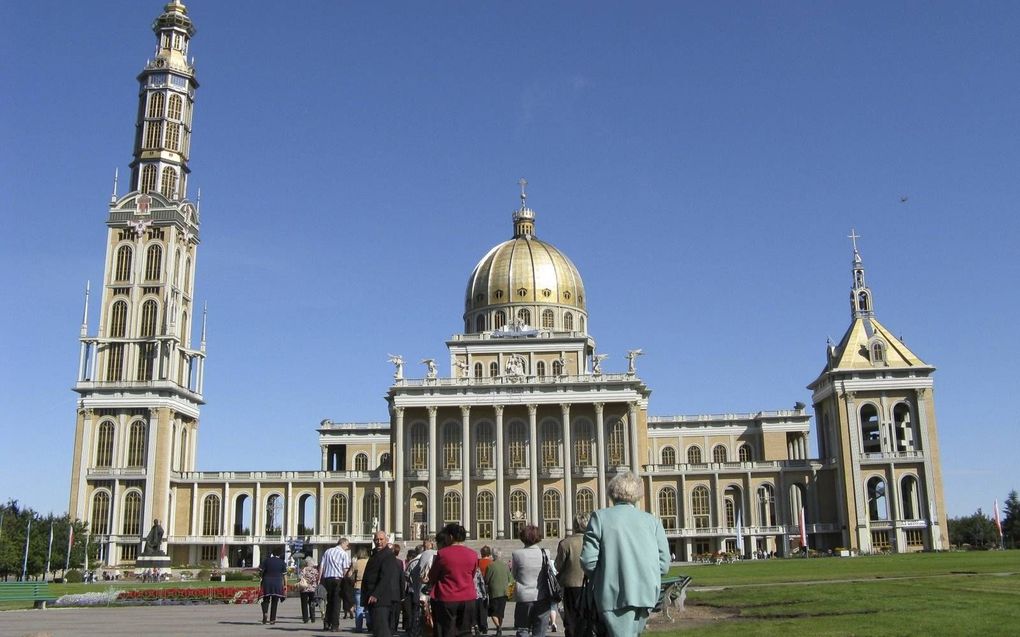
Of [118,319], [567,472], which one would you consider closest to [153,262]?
[118,319]

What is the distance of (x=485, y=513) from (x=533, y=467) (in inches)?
228

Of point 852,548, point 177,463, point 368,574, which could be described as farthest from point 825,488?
point 368,574

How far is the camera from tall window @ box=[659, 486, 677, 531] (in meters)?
89.9

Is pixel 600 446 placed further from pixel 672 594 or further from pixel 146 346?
pixel 672 594

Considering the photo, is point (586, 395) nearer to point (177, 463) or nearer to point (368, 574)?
point (177, 463)

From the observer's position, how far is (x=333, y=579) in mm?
23406

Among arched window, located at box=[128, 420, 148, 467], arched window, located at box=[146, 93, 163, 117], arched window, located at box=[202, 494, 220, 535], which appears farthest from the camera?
arched window, located at box=[146, 93, 163, 117]

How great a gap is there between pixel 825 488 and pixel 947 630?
74.2m

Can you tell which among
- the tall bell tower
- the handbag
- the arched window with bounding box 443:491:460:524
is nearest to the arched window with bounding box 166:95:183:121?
the tall bell tower

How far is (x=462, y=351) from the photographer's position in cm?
9719

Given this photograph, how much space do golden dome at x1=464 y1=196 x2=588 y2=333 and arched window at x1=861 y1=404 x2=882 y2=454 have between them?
28385mm

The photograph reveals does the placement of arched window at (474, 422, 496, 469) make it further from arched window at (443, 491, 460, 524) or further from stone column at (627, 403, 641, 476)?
stone column at (627, 403, 641, 476)

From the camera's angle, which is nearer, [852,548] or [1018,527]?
[852,548]

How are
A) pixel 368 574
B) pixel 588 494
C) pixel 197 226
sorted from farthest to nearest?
pixel 197 226, pixel 588 494, pixel 368 574
